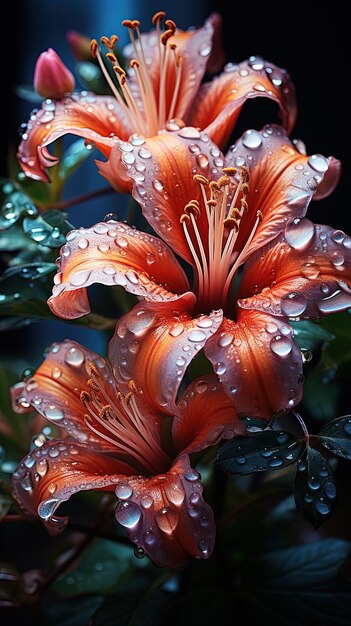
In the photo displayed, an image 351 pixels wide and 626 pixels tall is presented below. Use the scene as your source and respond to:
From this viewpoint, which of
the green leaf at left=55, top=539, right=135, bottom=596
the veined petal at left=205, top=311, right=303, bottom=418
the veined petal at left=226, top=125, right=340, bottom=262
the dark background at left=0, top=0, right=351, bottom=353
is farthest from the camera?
the dark background at left=0, top=0, right=351, bottom=353

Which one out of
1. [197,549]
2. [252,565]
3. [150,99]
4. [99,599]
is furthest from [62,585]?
[150,99]

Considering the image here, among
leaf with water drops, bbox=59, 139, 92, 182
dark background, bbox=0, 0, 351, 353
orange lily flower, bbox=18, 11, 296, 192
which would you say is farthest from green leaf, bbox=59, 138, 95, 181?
dark background, bbox=0, 0, 351, 353

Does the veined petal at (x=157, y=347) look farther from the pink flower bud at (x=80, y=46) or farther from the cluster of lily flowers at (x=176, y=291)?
the pink flower bud at (x=80, y=46)

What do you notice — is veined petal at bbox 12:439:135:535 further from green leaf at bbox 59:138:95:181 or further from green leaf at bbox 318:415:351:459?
green leaf at bbox 59:138:95:181

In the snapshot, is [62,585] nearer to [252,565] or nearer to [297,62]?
[252,565]

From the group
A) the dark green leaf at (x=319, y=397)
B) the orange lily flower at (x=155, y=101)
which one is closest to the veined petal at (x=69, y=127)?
the orange lily flower at (x=155, y=101)

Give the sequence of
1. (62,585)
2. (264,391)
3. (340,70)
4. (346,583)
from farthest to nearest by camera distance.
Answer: (340,70) → (62,585) → (346,583) → (264,391)

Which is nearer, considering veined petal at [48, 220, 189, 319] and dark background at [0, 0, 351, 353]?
veined petal at [48, 220, 189, 319]
